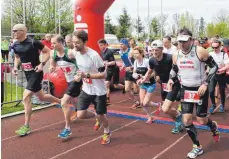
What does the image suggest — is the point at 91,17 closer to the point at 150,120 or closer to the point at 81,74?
the point at 150,120

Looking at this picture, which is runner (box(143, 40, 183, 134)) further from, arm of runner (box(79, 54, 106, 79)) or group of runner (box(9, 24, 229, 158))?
arm of runner (box(79, 54, 106, 79))

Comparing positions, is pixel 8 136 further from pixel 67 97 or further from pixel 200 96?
pixel 200 96

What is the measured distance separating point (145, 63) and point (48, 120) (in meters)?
2.72

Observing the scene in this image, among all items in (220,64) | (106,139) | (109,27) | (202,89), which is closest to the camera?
(202,89)

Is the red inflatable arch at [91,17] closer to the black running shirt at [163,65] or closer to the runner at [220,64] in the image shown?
the runner at [220,64]

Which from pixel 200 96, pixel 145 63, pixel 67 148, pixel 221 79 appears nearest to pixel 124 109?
pixel 145 63

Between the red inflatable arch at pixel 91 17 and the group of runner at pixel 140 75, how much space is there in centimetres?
272

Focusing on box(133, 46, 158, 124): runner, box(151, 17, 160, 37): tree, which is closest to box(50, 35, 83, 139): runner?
box(133, 46, 158, 124): runner

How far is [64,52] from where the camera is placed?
20.4 feet

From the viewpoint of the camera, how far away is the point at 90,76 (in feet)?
16.5

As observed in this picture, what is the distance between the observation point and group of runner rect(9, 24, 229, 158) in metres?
4.84

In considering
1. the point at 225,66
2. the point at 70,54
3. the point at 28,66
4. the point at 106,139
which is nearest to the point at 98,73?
the point at 70,54

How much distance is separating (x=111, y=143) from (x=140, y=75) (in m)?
2.19

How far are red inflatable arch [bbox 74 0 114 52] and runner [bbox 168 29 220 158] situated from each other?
4.86m
